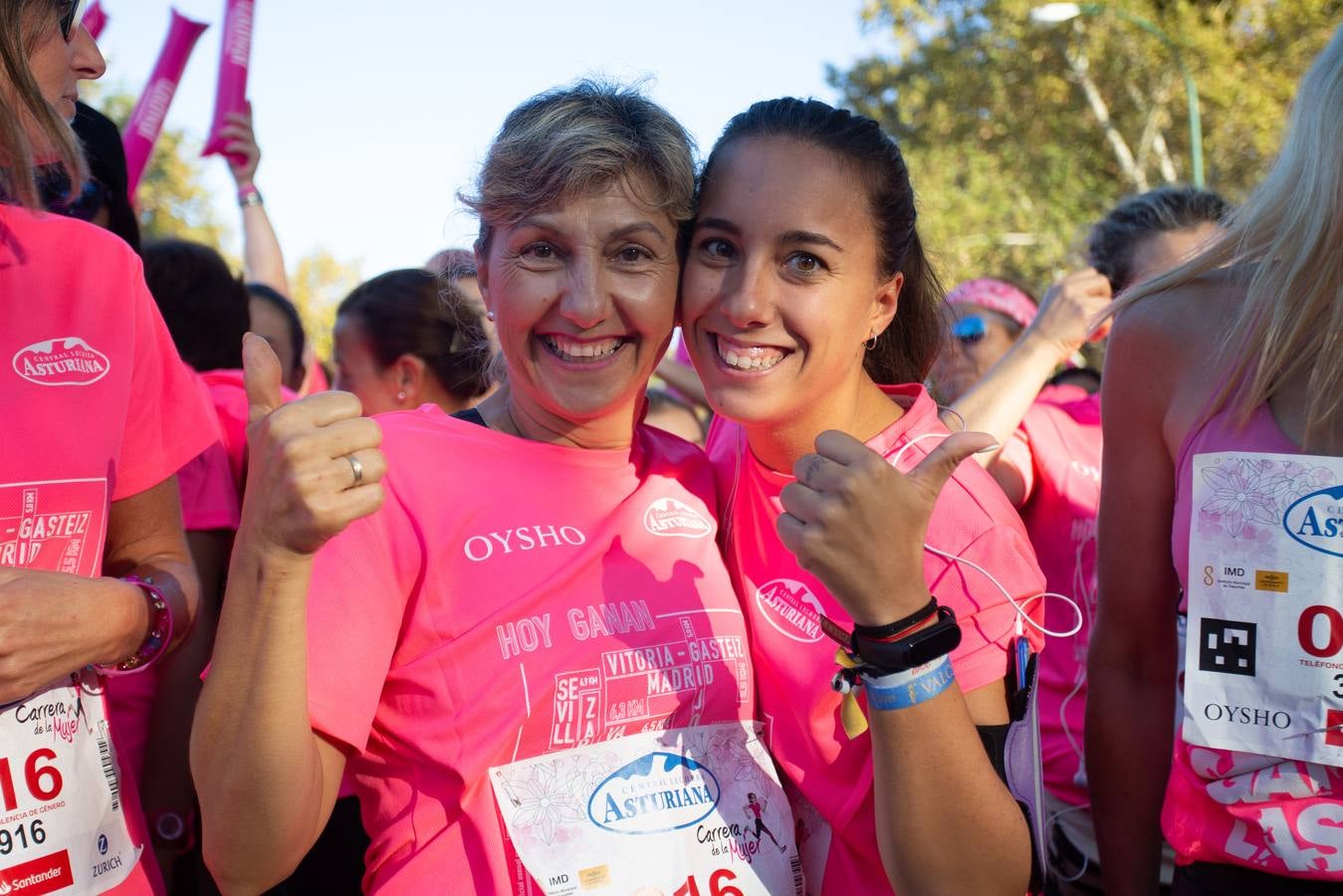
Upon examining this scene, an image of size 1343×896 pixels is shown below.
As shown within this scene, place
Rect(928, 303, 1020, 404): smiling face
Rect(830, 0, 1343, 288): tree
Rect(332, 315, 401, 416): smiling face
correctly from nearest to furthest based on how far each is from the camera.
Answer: Rect(332, 315, 401, 416): smiling face < Rect(928, 303, 1020, 404): smiling face < Rect(830, 0, 1343, 288): tree

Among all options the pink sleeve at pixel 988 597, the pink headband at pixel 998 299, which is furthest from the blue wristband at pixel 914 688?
the pink headband at pixel 998 299

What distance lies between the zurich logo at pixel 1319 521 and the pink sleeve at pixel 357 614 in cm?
143

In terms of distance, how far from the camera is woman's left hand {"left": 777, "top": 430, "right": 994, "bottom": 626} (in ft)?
5.91

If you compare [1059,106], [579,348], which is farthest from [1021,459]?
[1059,106]

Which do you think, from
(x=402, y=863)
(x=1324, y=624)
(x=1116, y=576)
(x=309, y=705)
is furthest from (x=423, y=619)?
(x=1324, y=624)

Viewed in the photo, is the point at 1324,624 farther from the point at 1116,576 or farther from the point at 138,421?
the point at 138,421

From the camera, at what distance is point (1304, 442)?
79.0 inches

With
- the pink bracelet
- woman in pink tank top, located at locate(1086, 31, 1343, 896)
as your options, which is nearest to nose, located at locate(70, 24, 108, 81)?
the pink bracelet

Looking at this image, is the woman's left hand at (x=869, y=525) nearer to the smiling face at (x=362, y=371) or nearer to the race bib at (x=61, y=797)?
the race bib at (x=61, y=797)

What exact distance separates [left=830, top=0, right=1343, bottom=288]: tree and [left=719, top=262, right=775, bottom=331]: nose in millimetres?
18618

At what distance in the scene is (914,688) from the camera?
71.6 inches

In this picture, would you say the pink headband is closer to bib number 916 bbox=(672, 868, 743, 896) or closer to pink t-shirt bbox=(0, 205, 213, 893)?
bib number 916 bbox=(672, 868, 743, 896)

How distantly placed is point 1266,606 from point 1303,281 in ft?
1.86

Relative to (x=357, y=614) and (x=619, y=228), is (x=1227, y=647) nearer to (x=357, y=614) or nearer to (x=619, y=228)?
(x=619, y=228)
